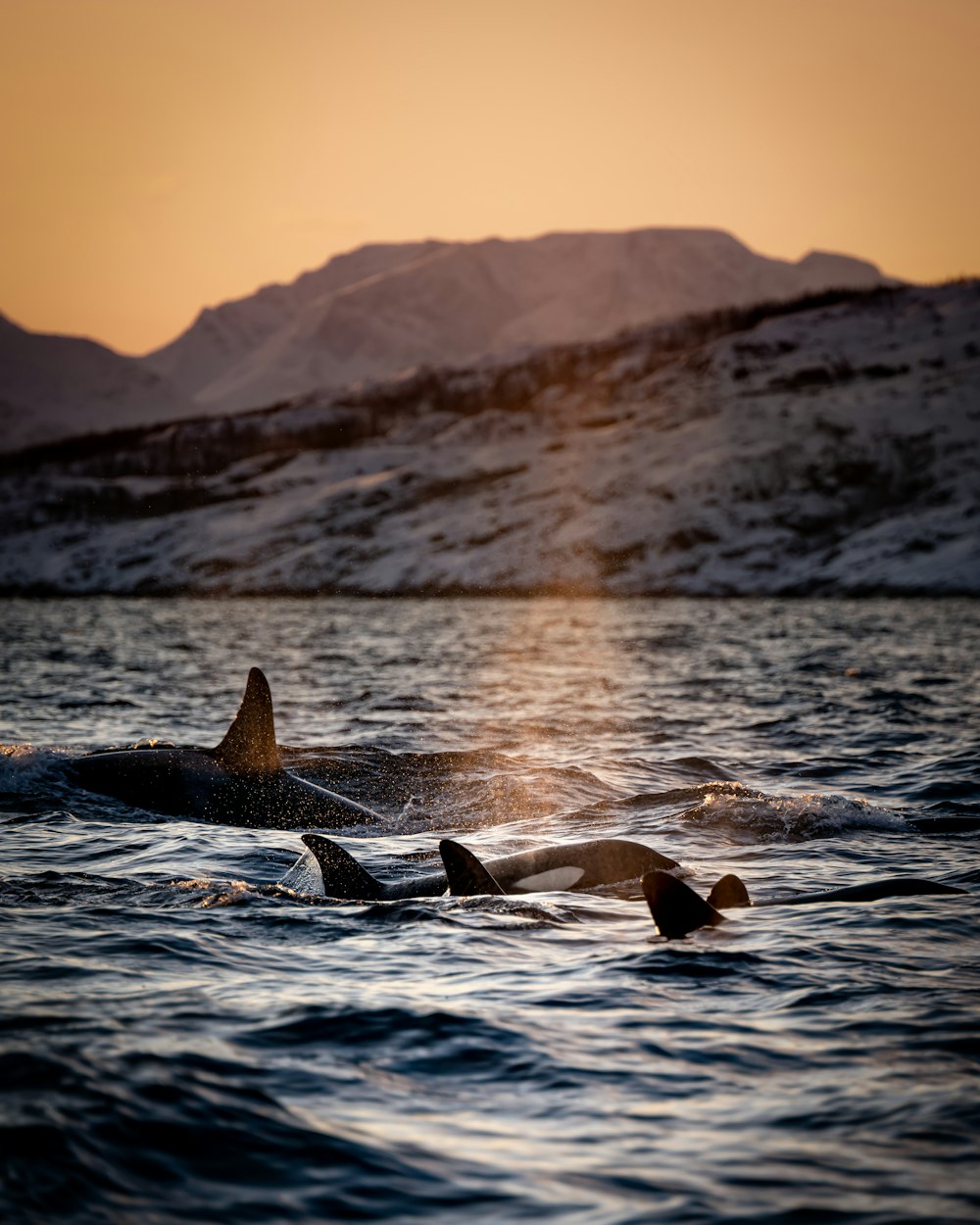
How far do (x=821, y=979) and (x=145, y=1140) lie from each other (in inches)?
203

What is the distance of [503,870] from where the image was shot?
42.1 ft

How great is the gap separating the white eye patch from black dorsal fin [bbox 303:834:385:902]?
1382mm

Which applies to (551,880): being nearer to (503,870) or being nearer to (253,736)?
(503,870)

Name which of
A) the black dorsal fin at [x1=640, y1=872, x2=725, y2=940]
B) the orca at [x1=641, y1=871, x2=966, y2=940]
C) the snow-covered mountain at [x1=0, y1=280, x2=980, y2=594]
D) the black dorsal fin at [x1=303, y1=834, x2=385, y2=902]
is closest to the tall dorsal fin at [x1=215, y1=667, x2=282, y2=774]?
the black dorsal fin at [x1=303, y1=834, x2=385, y2=902]

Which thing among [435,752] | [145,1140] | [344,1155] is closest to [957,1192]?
[344,1155]

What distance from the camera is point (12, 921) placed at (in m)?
11.2

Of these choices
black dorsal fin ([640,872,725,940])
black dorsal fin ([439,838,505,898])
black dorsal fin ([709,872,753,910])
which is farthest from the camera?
black dorsal fin ([439,838,505,898])

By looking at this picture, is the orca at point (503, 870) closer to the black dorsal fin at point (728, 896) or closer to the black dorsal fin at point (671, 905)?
the black dorsal fin at point (728, 896)

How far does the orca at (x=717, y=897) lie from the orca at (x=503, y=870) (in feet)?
3.75

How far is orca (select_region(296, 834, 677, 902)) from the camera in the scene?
1220 centimetres

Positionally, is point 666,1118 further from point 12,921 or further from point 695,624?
point 695,624

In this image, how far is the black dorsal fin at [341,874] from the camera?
479 inches

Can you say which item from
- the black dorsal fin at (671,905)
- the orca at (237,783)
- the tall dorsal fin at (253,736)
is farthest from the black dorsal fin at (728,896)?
the tall dorsal fin at (253,736)

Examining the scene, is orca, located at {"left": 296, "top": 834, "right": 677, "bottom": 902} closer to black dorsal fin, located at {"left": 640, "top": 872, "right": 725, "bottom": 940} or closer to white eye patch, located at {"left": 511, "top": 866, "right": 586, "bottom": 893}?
white eye patch, located at {"left": 511, "top": 866, "right": 586, "bottom": 893}
